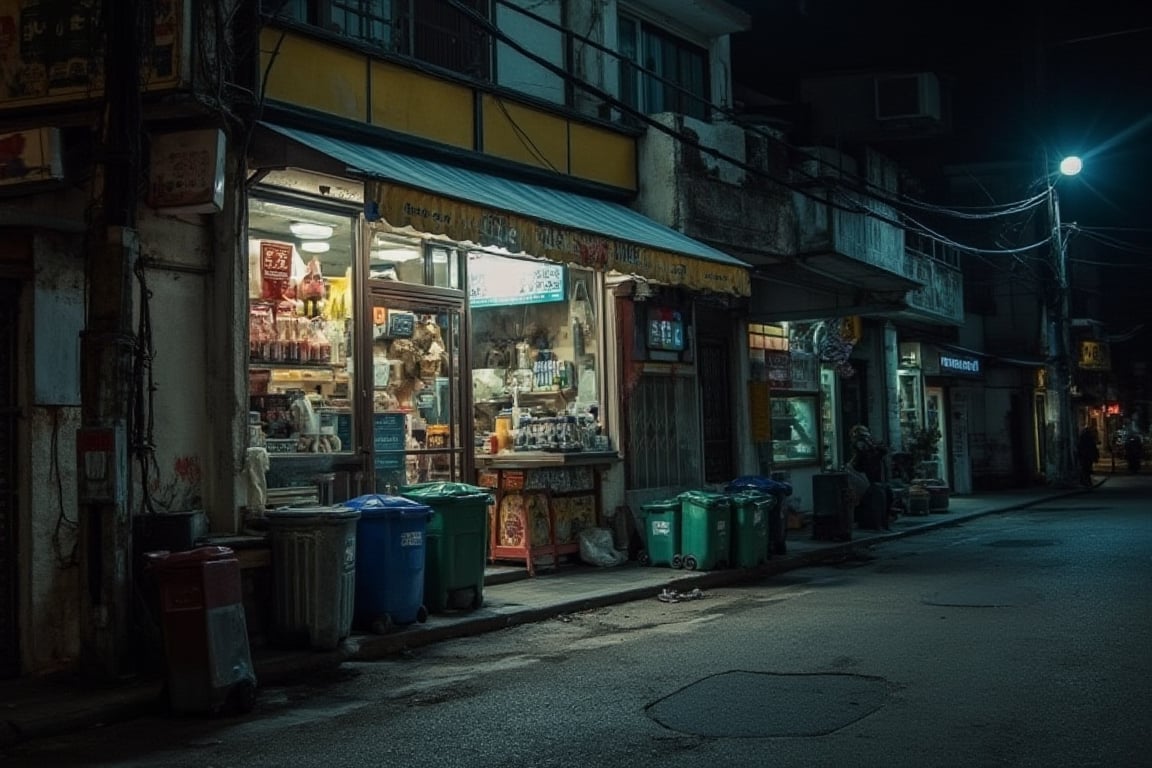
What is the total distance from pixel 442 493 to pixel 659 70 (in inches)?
377

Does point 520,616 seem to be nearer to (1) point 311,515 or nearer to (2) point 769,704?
(1) point 311,515

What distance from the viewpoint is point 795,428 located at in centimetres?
2197

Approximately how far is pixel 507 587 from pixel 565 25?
7.84m

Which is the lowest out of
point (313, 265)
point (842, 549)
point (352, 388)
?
point (842, 549)

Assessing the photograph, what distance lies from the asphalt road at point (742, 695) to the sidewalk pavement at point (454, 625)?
0.63 ft

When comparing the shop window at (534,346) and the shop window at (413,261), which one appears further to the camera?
the shop window at (534,346)

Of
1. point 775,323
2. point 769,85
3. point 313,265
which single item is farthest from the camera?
point 769,85

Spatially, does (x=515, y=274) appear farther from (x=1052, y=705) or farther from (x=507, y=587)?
(x=1052, y=705)

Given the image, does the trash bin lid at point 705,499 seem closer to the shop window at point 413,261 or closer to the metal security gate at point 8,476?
the shop window at point 413,261

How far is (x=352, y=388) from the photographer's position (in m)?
12.0

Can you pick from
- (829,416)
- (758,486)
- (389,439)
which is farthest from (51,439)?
(829,416)

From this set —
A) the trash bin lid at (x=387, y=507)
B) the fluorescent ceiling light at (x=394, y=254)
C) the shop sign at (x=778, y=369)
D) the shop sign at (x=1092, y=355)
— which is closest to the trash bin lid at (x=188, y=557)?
the trash bin lid at (x=387, y=507)

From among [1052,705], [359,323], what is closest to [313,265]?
[359,323]

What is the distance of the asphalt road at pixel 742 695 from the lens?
5.92 metres
